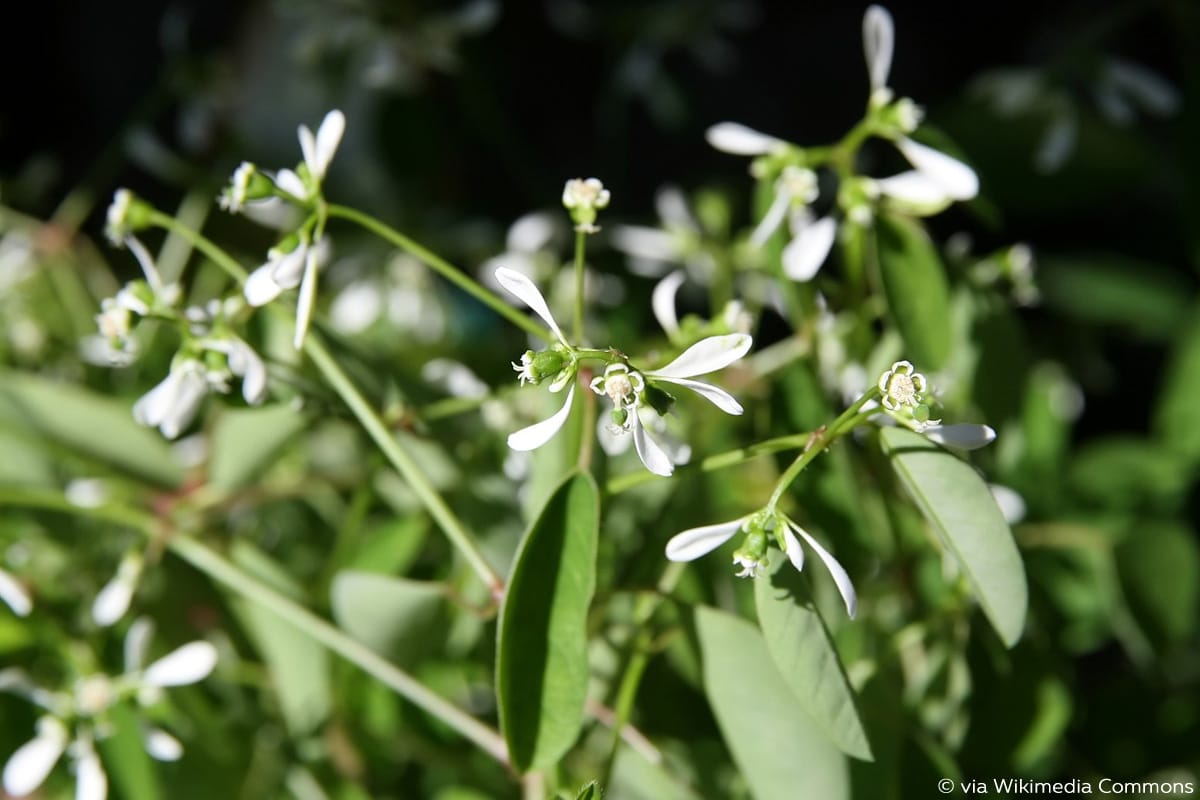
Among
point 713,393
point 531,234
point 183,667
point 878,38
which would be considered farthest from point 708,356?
point 531,234

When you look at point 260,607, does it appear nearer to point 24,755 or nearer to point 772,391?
point 24,755

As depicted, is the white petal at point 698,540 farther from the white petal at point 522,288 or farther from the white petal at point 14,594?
the white petal at point 14,594

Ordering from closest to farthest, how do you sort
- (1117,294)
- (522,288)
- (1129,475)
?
1. (522,288)
2. (1129,475)
3. (1117,294)

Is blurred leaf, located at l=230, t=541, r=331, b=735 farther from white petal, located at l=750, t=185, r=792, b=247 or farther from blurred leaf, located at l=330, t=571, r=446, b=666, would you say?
white petal, located at l=750, t=185, r=792, b=247

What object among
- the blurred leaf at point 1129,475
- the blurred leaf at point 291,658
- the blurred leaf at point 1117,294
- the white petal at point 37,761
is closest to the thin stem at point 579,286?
the blurred leaf at point 291,658

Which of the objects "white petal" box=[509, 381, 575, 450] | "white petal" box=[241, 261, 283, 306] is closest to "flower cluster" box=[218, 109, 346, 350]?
"white petal" box=[241, 261, 283, 306]

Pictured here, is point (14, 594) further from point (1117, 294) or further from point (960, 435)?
point (1117, 294)
